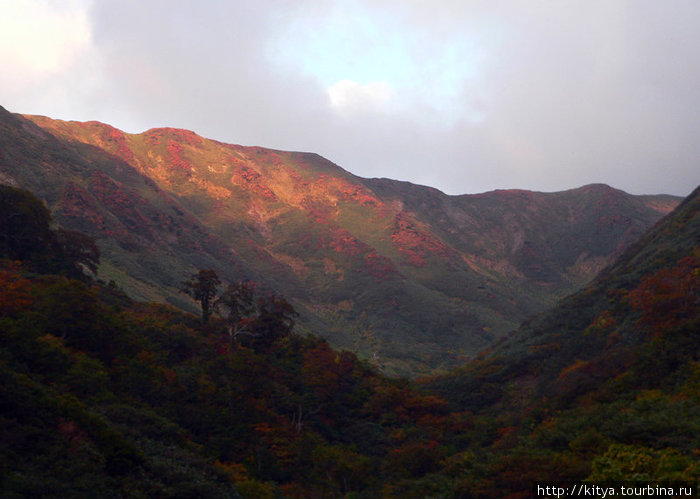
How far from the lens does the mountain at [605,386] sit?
46.1 feet

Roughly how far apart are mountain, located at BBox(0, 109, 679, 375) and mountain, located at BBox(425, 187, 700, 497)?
23.8 m

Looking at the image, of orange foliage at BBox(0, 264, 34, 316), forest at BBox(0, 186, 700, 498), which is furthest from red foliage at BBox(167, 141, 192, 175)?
orange foliage at BBox(0, 264, 34, 316)

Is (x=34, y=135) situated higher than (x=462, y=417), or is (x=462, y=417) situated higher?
(x=34, y=135)

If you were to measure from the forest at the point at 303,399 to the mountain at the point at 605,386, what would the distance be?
0.09m

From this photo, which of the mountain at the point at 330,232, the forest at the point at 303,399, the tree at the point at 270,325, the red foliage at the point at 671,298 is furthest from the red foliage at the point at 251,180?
the red foliage at the point at 671,298

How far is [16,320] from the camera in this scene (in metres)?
22.5

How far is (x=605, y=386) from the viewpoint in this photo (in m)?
23.4

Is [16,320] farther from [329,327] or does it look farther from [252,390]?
[329,327]

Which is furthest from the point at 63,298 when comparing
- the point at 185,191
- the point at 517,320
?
the point at 185,191

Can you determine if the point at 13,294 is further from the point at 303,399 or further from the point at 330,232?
the point at 330,232

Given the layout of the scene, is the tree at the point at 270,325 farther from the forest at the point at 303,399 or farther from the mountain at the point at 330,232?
the mountain at the point at 330,232

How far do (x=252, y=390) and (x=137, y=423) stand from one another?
9.19 metres

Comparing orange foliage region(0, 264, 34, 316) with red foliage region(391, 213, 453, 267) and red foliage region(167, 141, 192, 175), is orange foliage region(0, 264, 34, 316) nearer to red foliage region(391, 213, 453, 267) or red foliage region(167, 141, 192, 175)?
red foliage region(391, 213, 453, 267)

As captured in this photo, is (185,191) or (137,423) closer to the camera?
(137,423)
